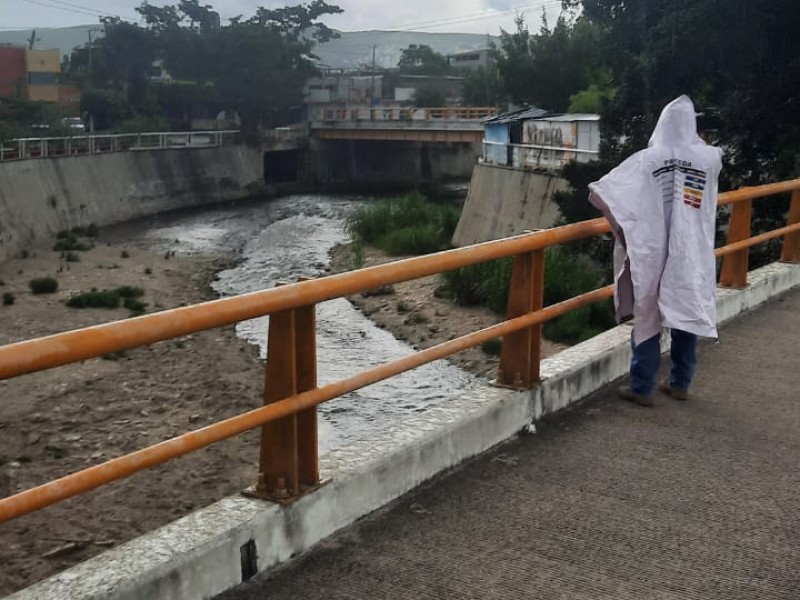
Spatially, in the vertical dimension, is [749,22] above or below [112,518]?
above

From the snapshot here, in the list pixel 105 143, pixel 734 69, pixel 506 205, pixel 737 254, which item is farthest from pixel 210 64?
pixel 737 254

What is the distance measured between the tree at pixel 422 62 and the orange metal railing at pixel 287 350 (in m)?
110

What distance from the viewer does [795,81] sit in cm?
2216

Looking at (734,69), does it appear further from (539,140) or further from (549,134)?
(539,140)

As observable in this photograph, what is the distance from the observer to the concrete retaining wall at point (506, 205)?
33.0m

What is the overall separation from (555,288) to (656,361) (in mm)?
14529

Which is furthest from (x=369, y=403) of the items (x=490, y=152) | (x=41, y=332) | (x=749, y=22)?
(x=490, y=152)

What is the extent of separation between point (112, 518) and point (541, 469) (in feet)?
23.2

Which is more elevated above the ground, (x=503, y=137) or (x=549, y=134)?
(x=549, y=134)

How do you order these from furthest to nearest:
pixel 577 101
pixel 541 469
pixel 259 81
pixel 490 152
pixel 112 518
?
1. pixel 259 81
2. pixel 577 101
3. pixel 490 152
4. pixel 112 518
5. pixel 541 469

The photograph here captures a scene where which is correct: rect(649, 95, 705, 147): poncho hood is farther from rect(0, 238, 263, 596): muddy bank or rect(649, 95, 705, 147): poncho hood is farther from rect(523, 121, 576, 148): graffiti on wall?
rect(523, 121, 576, 148): graffiti on wall

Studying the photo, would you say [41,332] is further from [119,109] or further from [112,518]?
[119,109]

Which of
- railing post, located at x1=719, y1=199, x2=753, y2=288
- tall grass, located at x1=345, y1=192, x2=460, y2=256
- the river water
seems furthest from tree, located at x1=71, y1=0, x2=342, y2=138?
railing post, located at x1=719, y1=199, x2=753, y2=288

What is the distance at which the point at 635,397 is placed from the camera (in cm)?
567
